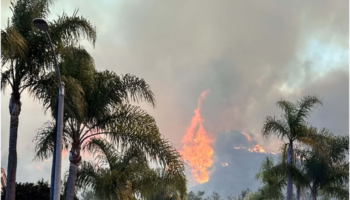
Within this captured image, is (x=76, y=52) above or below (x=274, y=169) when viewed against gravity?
above

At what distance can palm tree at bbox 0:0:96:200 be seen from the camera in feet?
39.0

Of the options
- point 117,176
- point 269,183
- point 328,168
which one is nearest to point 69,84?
point 117,176

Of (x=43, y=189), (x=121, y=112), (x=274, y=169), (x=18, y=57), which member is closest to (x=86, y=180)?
(x=43, y=189)

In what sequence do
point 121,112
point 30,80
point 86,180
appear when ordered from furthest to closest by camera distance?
point 86,180
point 121,112
point 30,80

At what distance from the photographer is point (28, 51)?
12305mm

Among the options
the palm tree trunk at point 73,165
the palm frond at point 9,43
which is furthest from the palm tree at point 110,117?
the palm frond at point 9,43

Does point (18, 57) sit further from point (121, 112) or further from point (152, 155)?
point (152, 155)

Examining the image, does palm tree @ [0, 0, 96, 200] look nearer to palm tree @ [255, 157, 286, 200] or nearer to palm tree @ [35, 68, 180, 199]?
palm tree @ [35, 68, 180, 199]

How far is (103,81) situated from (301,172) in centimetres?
1319

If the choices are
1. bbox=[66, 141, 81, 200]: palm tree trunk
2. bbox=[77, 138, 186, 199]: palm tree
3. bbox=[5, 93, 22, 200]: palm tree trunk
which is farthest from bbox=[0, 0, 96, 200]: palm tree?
bbox=[77, 138, 186, 199]: palm tree

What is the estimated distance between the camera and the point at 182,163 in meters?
12.8

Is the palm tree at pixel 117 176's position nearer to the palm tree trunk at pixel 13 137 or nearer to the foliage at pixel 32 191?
the foliage at pixel 32 191

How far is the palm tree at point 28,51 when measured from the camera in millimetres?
11875

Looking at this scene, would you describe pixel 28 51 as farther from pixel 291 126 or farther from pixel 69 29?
pixel 291 126
